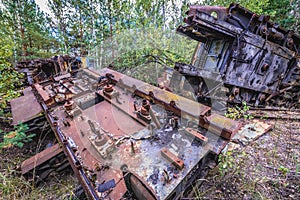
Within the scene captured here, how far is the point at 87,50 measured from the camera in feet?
35.5

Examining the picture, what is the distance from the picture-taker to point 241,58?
455 centimetres

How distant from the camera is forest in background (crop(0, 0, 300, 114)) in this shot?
8.99m

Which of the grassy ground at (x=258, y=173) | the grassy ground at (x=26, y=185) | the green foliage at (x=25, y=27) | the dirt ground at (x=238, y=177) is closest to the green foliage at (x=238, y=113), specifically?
the grassy ground at (x=258, y=173)

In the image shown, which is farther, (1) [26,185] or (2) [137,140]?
(1) [26,185]

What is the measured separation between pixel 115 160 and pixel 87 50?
35.4 ft

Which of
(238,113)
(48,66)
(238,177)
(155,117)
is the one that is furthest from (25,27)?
(238,177)

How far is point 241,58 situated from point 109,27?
8036 millimetres

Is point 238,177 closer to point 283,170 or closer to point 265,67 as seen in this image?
point 283,170

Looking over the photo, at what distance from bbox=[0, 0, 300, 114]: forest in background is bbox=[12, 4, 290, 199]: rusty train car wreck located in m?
3.77

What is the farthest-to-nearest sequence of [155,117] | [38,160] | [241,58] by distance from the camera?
[241,58], [38,160], [155,117]

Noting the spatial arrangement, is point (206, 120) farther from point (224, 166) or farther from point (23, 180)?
point (23, 180)

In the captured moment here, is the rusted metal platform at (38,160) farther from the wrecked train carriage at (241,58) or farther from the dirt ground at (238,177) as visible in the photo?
the wrecked train carriage at (241,58)

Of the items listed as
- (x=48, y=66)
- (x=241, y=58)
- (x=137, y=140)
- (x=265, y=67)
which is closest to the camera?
(x=137, y=140)

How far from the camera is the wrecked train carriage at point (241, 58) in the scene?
4273mm
